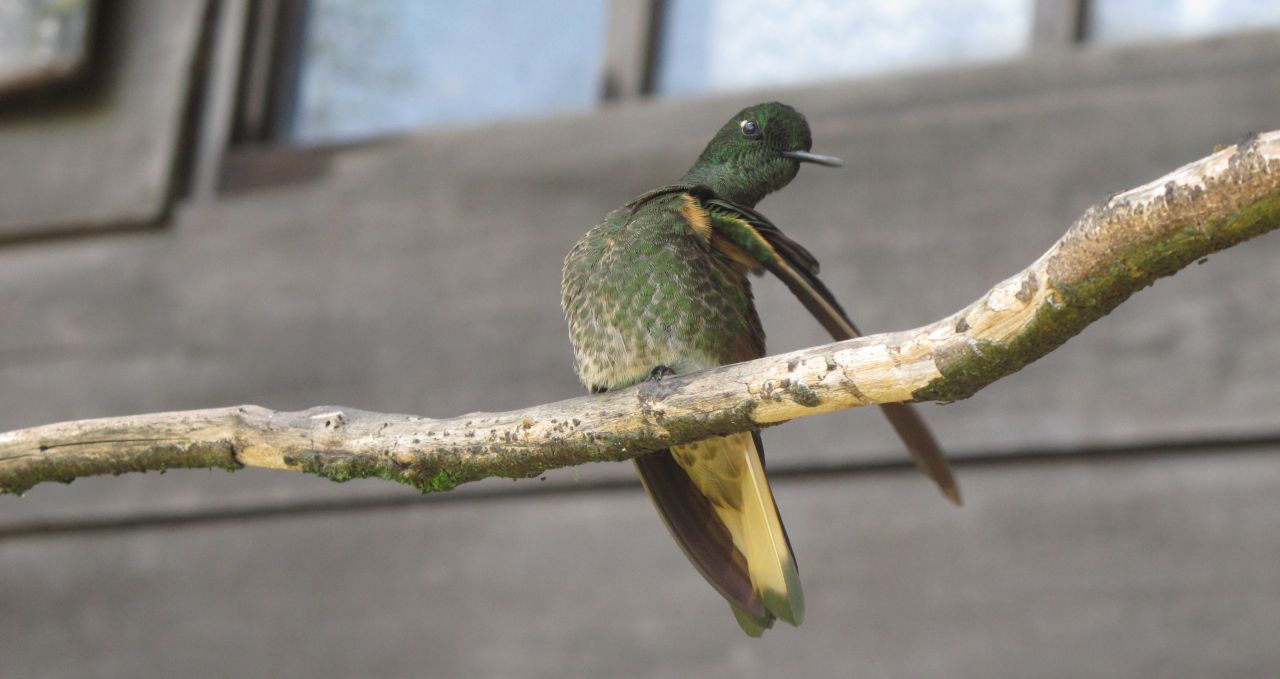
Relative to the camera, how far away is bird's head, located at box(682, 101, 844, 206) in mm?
1854

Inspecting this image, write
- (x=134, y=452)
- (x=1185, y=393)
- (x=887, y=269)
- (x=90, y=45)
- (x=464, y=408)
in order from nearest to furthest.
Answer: (x=134, y=452)
(x=1185, y=393)
(x=887, y=269)
(x=464, y=408)
(x=90, y=45)

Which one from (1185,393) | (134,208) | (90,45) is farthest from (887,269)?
(90,45)

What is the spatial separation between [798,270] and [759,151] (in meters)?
0.28

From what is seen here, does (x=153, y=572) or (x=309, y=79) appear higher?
(x=309, y=79)

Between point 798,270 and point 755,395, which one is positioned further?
point 798,270

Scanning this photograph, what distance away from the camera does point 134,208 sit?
11.5 feet

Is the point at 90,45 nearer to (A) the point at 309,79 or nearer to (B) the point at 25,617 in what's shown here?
(A) the point at 309,79

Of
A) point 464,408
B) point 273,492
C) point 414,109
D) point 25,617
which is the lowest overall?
point 25,617

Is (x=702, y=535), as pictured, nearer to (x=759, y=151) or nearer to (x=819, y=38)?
(x=759, y=151)

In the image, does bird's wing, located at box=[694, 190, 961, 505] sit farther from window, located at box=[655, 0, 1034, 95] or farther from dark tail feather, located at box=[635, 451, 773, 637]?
window, located at box=[655, 0, 1034, 95]

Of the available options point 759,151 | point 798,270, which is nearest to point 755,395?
point 798,270

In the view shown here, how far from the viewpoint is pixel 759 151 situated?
6.16ft

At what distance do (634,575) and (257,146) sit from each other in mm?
1551

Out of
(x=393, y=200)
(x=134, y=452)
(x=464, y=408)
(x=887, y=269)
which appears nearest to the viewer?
(x=134, y=452)
